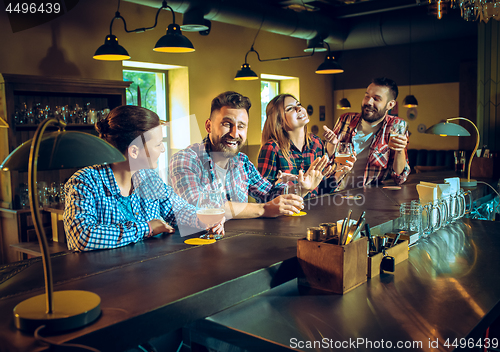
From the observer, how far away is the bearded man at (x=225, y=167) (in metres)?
2.19

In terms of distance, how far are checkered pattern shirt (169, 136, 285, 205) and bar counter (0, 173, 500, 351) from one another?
54 centimetres

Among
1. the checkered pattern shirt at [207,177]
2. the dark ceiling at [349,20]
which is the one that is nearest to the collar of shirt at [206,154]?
the checkered pattern shirt at [207,177]

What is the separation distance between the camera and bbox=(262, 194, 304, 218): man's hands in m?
2.15

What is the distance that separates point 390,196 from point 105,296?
2.14 meters

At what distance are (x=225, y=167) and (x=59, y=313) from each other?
1.64m

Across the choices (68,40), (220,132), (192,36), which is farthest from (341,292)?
(192,36)

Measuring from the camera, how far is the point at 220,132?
243 centimetres

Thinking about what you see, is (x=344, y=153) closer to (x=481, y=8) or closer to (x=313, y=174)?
(x=313, y=174)

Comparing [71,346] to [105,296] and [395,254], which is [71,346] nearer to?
[105,296]

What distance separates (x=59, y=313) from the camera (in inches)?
39.3

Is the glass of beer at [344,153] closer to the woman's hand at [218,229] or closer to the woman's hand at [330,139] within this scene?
the woman's hand at [330,139]

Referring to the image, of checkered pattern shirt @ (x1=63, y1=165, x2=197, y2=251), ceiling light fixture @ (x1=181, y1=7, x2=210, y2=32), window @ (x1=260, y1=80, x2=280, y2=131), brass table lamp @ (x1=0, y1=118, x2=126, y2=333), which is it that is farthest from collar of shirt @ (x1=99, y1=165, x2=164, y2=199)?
window @ (x1=260, y1=80, x2=280, y2=131)

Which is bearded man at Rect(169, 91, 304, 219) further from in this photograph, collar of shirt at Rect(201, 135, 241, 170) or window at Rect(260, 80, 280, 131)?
window at Rect(260, 80, 280, 131)

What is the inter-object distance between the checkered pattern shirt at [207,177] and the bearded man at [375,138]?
3.19 ft
